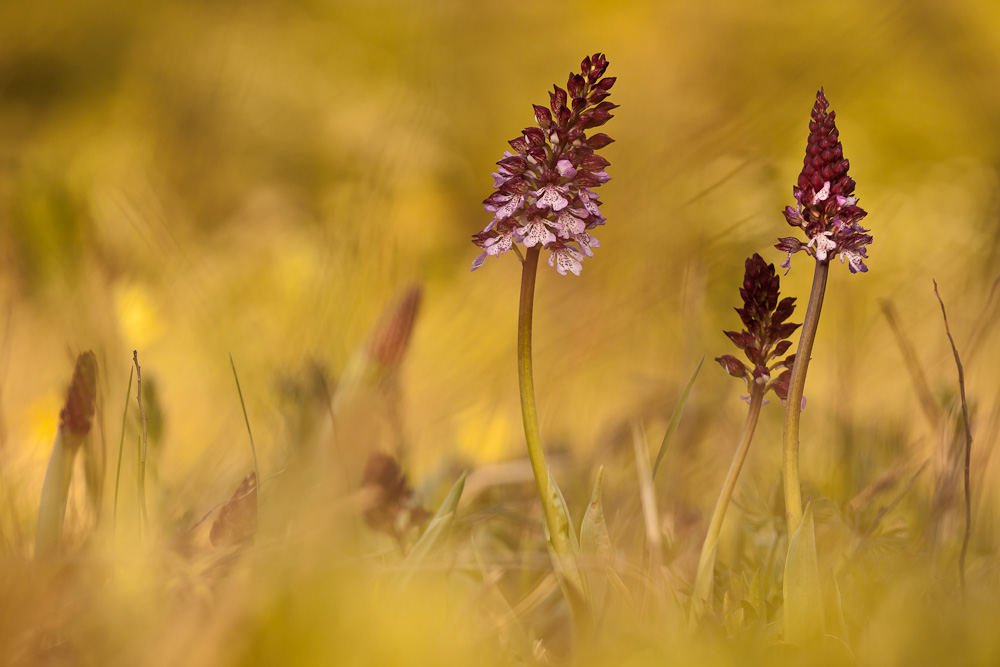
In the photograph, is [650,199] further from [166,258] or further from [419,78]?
[166,258]

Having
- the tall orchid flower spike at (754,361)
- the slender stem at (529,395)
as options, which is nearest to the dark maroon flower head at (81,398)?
the slender stem at (529,395)

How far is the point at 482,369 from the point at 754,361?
0.79ft

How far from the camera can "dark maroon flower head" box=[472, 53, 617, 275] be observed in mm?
595

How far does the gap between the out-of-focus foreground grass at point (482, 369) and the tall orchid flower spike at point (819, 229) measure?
7 cm

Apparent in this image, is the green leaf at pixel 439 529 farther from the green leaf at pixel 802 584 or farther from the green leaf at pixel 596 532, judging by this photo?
the green leaf at pixel 802 584

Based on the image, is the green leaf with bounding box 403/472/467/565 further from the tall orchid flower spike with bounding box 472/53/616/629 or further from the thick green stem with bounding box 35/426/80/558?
the thick green stem with bounding box 35/426/80/558

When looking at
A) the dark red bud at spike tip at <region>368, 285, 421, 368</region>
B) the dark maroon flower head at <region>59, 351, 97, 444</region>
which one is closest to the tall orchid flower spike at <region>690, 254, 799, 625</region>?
the dark red bud at spike tip at <region>368, 285, 421, 368</region>

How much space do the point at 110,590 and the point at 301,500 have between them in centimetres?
12

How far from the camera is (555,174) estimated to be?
0.60m

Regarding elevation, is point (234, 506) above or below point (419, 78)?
below

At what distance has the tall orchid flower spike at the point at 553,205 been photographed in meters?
0.58

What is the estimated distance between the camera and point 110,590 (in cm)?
41

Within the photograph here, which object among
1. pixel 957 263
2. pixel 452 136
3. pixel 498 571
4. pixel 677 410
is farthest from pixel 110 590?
pixel 452 136

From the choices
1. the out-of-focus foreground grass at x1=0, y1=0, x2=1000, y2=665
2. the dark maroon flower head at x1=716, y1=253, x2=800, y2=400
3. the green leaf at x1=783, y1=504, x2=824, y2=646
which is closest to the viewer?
the out-of-focus foreground grass at x1=0, y1=0, x2=1000, y2=665
